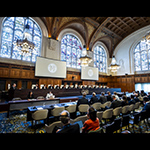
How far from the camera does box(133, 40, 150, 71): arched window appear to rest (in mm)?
13188

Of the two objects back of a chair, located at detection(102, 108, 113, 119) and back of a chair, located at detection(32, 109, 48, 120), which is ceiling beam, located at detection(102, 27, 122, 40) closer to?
back of a chair, located at detection(102, 108, 113, 119)

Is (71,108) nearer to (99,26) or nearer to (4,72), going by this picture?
(4,72)

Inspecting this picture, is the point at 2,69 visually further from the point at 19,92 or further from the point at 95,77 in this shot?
the point at 95,77

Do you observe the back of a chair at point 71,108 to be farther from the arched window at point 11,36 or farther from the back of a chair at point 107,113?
the arched window at point 11,36

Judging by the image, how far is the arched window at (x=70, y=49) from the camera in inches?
469

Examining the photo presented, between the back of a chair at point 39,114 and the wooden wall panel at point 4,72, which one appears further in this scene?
the wooden wall panel at point 4,72

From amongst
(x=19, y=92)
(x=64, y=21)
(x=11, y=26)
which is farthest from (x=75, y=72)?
(x=11, y=26)

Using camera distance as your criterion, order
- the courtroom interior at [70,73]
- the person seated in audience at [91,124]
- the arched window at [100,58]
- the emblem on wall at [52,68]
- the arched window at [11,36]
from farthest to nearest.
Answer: the arched window at [100,58] → the emblem on wall at [52,68] → the arched window at [11,36] → the courtroom interior at [70,73] → the person seated in audience at [91,124]

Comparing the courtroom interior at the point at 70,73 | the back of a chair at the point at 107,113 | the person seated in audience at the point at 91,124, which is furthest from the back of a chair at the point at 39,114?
the back of a chair at the point at 107,113

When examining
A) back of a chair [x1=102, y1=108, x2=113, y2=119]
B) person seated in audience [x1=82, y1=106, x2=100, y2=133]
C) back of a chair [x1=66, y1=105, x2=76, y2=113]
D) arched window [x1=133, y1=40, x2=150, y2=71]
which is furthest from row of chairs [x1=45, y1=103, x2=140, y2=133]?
arched window [x1=133, y1=40, x2=150, y2=71]

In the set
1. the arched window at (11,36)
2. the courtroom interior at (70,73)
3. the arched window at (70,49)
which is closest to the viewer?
the courtroom interior at (70,73)
